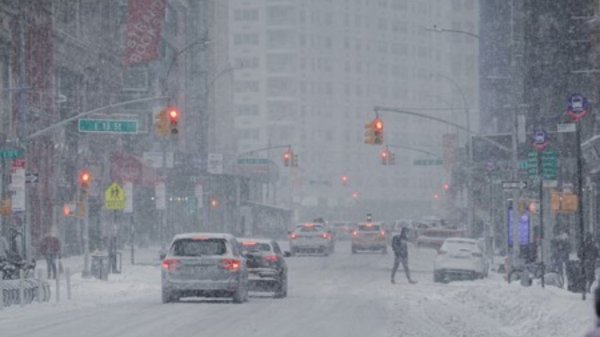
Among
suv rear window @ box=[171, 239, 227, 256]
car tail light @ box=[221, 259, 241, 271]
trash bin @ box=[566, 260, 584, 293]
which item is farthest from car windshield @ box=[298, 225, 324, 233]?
car tail light @ box=[221, 259, 241, 271]

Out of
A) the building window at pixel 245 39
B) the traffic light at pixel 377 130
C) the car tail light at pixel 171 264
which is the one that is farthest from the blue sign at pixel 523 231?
the building window at pixel 245 39

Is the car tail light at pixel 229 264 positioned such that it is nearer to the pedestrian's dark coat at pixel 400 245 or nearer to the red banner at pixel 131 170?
the pedestrian's dark coat at pixel 400 245

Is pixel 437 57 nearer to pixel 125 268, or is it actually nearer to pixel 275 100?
pixel 275 100

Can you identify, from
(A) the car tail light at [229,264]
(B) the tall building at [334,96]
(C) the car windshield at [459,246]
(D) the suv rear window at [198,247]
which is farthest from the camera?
(B) the tall building at [334,96]

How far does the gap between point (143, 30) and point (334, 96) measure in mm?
98098

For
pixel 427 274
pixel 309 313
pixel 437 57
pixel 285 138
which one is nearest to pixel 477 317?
pixel 309 313

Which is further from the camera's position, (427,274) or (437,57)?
(437,57)

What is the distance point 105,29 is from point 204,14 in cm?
3914

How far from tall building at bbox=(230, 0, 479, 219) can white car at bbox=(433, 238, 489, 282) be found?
4594 inches

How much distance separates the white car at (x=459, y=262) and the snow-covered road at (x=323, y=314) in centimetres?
439

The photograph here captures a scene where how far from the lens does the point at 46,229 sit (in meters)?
57.2

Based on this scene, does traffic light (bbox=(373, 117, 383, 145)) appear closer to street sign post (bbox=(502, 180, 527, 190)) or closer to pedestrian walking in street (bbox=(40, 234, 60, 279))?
street sign post (bbox=(502, 180, 527, 190))

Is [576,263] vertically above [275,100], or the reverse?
[275,100]

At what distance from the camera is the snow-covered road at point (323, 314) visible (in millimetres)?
19922
